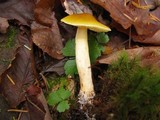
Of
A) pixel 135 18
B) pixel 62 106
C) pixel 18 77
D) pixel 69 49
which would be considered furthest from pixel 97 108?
pixel 135 18

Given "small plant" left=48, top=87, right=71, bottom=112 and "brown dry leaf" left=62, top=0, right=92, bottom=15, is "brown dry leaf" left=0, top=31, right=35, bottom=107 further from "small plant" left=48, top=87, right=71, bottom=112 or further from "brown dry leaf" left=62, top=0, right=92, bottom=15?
"brown dry leaf" left=62, top=0, right=92, bottom=15

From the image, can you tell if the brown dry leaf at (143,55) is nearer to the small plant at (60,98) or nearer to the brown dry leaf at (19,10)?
the small plant at (60,98)

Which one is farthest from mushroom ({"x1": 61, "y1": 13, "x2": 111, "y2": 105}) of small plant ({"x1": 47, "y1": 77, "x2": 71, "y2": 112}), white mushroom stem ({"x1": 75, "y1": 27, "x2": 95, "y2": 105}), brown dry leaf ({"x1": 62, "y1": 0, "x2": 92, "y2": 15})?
brown dry leaf ({"x1": 62, "y1": 0, "x2": 92, "y2": 15})

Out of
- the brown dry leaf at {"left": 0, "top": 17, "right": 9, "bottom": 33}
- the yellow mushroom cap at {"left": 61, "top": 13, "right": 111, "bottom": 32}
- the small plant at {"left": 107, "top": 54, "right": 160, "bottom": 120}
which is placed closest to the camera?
the small plant at {"left": 107, "top": 54, "right": 160, "bottom": 120}

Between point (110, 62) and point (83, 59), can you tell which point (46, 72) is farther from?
point (110, 62)

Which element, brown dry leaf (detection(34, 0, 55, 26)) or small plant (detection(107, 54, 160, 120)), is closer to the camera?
small plant (detection(107, 54, 160, 120))

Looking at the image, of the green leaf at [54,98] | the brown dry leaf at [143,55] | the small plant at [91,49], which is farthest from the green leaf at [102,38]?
the green leaf at [54,98]

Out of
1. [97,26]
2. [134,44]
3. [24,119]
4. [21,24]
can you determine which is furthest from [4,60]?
[134,44]

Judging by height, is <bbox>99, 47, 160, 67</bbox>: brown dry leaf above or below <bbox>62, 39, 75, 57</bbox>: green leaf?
below
